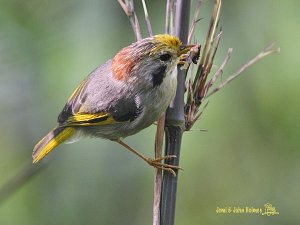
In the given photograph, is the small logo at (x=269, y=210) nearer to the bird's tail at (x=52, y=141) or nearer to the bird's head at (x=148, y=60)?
the bird's head at (x=148, y=60)

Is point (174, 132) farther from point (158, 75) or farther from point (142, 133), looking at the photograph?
point (142, 133)

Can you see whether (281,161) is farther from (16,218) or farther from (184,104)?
(16,218)

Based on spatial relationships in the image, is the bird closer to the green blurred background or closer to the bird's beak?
the bird's beak

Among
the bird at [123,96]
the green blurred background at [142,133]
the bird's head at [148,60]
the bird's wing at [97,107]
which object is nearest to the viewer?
the bird's head at [148,60]

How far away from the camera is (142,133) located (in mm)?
3373

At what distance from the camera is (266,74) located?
317cm

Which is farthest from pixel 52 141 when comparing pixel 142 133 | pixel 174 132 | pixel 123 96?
pixel 174 132

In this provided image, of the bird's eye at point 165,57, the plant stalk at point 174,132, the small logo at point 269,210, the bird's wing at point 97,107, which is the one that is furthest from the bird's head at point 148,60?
the small logo at point 269,210

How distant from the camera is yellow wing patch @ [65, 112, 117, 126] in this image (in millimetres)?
2819

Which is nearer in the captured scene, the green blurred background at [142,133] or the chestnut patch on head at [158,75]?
the chestnut patch on head at [158,75]

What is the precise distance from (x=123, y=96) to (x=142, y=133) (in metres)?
0.63

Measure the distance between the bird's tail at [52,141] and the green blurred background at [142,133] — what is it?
21cm

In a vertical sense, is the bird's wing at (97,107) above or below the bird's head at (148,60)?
below

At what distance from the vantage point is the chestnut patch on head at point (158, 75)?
260 cm
